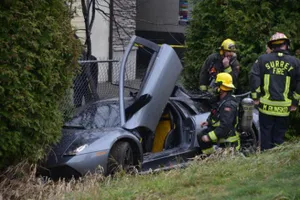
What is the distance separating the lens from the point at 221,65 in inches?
388

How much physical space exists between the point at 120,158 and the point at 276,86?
234cm

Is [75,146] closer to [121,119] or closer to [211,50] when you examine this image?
[121,119]

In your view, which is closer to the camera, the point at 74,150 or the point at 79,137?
the point at 74,150

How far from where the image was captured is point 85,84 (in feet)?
28.6

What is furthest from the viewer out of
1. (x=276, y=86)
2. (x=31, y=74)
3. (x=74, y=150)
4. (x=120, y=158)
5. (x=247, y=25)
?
(x=247, y=25)

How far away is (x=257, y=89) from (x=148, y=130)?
4.99 ft

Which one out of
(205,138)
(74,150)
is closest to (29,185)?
(74,150)

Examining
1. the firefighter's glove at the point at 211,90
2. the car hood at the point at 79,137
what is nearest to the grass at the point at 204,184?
the car hood at the point at 79,137

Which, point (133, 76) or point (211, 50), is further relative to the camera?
point (211, 50)

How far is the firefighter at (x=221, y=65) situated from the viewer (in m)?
9.66

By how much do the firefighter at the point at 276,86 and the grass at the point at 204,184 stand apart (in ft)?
4.63

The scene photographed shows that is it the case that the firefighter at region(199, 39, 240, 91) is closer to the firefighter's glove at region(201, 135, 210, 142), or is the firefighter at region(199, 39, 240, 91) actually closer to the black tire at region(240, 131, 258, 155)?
the black tire at region(240, 131, 258, 155)

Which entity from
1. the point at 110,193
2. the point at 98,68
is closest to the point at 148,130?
the point at 98,68

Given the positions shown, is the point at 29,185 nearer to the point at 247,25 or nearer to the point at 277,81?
the point at 277,81
